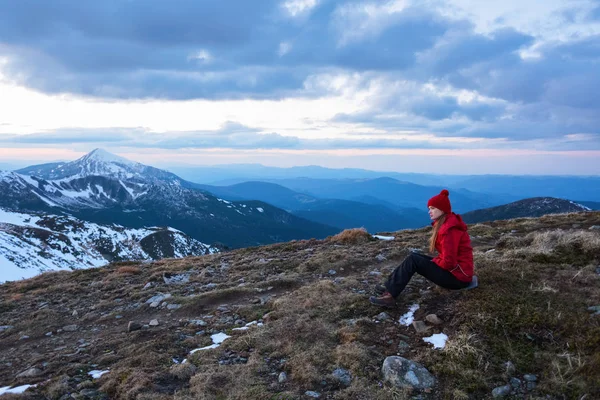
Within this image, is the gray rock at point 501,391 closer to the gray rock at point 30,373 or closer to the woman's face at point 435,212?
the woman's face at point 435,212

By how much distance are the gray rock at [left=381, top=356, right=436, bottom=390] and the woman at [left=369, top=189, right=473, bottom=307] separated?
8.31 feet

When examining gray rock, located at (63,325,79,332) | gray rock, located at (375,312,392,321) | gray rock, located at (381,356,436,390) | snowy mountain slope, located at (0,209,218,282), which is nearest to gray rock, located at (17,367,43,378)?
gray rock, located at (63,325,79,332)

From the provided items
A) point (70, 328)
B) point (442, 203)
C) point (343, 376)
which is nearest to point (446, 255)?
point (442, 203)

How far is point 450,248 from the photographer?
26.2ft

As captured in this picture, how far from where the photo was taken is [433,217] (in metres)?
8.39

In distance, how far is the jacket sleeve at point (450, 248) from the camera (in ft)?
26.2

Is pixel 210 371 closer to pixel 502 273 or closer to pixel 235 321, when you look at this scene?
pixel 235 321

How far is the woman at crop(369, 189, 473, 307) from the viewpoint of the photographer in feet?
26.3

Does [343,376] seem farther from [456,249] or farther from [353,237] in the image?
[353,237]

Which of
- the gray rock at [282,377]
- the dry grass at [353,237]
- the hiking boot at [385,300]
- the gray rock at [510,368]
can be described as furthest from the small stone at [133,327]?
the dry grass at [353,237]

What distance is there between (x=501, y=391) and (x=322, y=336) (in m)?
3.51

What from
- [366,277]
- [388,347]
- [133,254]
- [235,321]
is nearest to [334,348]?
[388,347]

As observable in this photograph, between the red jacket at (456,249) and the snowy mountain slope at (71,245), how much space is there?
103 m

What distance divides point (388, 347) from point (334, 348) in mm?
1084
